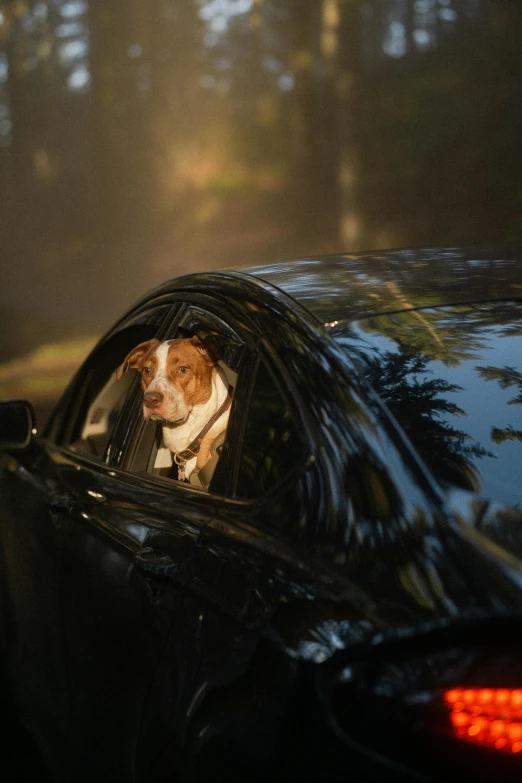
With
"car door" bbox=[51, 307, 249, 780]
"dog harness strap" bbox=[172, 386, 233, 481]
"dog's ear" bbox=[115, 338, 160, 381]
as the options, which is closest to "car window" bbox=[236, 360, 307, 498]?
"car door" bbox=[51, 307, 249, 780]

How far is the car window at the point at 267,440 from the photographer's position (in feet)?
7.83

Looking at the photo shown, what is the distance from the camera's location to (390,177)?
25359mm

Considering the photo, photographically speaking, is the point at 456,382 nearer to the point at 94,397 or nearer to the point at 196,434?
the point at 196,434

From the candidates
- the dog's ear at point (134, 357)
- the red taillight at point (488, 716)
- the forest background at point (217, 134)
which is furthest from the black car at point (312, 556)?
the forest background at point (217, 134)

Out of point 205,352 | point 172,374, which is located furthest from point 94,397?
point 205,352

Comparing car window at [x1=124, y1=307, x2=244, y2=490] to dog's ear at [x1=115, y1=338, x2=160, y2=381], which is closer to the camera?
car window at [x1=124, y1=307, x2=244, y2=490]

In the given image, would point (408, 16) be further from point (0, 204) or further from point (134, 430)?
point (134, 430)

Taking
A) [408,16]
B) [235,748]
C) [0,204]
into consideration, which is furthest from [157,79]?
[235,748]

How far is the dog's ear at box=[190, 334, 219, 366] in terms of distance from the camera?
3.69 m

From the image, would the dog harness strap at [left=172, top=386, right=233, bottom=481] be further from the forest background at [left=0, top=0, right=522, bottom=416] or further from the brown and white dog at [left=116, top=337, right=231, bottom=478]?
the forest background at [left=0, top=0, right=522, bottom=416]

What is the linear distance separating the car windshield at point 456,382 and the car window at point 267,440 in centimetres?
18

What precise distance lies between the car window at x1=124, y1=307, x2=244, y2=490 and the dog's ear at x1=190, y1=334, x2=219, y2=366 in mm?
11

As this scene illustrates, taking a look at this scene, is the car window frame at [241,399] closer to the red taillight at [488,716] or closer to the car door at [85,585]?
the car door at [85,585]

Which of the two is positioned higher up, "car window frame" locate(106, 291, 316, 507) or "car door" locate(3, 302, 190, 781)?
"car window frame" locate(106, 291, 316, 507)
